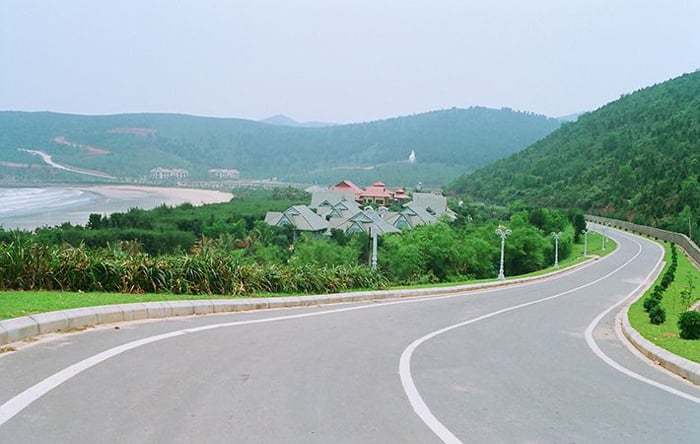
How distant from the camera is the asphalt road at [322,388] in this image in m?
4.73

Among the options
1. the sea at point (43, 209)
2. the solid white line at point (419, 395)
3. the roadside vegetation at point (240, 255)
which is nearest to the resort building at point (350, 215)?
the roadside vegetation at point (240, 255)

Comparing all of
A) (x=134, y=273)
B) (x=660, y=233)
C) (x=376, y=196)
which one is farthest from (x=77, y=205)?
(x=134, y=273)

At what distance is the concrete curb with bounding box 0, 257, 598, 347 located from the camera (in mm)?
7051

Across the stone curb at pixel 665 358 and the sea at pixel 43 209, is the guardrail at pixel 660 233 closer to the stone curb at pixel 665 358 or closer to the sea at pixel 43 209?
the stone curb at pixel 665 358

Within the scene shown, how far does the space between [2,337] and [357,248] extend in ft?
118

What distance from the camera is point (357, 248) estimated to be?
139ft

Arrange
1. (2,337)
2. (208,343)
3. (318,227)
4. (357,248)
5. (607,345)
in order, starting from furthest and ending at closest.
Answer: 1. (318,227)
2. (357,248)
3. (607,345)
4. (208,343)
5. (2,337)

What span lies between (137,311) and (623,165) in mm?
91424

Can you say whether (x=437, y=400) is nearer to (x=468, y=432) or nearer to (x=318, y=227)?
(x=468, y=432)

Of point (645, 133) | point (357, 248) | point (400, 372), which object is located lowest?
point (357, 248)

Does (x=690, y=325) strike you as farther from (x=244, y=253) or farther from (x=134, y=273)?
(x=244, y=253)

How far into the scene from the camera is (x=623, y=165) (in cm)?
9000

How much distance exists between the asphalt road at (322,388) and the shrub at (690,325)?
110 centimetres

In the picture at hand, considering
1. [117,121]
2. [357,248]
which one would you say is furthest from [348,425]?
[117,121]
